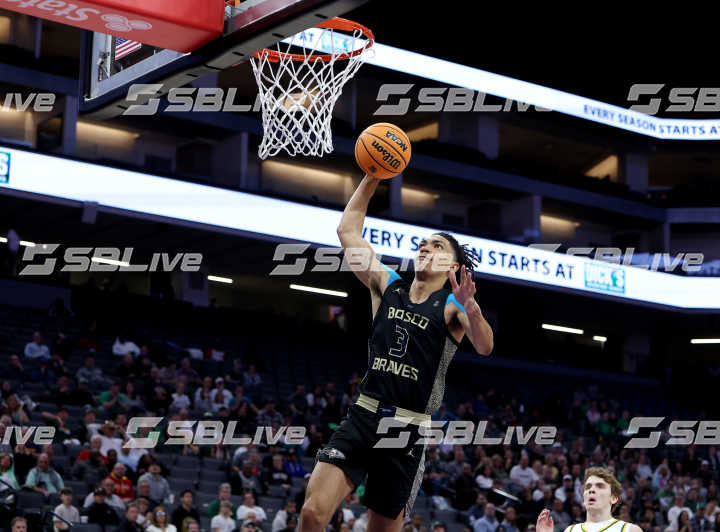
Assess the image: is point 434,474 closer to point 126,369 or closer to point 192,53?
point 126,369

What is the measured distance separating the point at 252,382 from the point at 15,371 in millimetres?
5439

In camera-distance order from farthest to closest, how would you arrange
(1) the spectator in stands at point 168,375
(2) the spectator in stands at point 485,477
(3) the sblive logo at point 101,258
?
(3) the sblive logo at point 101,258, (1) the spectator in stands at point 168,375, (2) the spectator in stands at point 485,477

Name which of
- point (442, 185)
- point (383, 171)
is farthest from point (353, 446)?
point (442, 185)

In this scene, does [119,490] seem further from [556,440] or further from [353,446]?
[556,440]

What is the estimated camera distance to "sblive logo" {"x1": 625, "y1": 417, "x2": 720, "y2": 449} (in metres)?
26.2

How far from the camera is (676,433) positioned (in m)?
27.4

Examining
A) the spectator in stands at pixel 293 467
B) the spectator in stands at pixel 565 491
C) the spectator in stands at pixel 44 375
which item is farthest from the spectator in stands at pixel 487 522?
the spectator in stands at pixel 44 375

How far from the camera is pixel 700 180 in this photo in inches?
1473

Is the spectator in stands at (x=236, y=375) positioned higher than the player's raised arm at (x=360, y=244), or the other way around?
the player's raised arm at (x=360, y=244)

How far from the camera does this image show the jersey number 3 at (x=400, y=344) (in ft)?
20.1

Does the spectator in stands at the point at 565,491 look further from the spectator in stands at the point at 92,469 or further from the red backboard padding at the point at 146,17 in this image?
the red backboard padding at the point at 146,17

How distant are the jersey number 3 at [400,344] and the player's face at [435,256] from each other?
0.41 m

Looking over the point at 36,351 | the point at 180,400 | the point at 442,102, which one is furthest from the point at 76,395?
the point at 442,102

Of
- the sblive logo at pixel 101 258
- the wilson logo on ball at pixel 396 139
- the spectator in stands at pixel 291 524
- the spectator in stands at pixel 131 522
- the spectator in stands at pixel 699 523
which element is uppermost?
the wilson logo on ball at pixel 396 139
